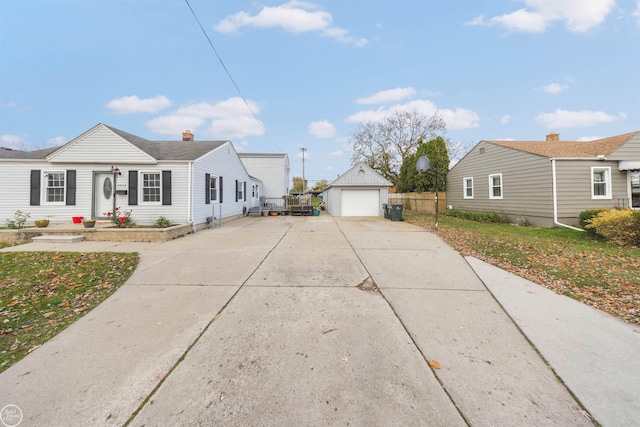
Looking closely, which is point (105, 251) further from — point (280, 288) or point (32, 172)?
point (32, 172)

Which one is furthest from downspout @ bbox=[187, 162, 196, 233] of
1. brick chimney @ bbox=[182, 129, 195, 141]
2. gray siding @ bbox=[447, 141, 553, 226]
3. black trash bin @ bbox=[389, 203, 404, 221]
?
gray siding @ bbox=[447, 141, 553, 226]

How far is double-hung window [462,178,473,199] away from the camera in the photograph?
16.0 metres

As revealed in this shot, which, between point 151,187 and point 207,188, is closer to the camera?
point 151,187

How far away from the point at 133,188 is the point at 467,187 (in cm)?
1882

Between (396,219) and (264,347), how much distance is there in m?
12.7

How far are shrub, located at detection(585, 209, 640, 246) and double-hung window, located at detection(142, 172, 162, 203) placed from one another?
52.6 feet

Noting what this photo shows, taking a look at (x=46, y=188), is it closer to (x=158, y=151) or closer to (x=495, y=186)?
(x=158, y=151)

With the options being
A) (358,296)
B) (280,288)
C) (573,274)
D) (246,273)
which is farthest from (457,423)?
(573,274)

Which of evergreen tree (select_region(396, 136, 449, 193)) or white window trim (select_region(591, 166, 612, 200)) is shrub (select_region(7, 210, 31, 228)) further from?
white window trim (select_region(591, 166, 612, 200))

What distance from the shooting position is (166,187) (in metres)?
10.5

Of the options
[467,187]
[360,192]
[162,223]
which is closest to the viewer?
[162,223]

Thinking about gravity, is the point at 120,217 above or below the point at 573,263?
above

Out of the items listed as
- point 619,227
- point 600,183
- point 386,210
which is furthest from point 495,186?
point 619,227

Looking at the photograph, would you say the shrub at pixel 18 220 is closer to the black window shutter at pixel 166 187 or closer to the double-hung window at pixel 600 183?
the black window shutter at pixel 166 187
